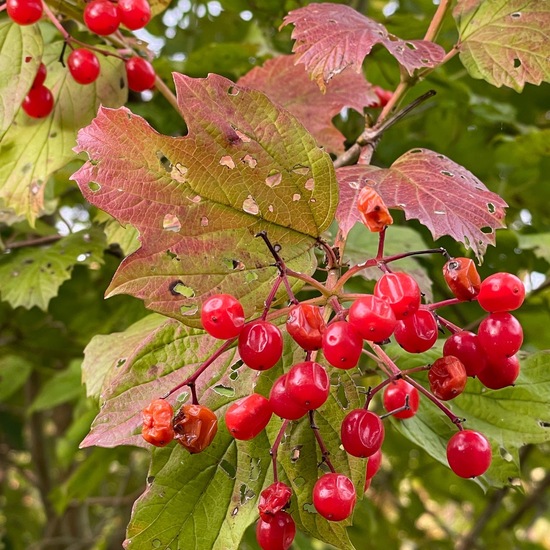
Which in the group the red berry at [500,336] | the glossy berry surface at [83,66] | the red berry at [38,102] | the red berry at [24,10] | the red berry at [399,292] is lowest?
the red berry at [500,336]

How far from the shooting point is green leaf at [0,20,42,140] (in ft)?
3.70

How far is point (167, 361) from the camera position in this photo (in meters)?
0.86

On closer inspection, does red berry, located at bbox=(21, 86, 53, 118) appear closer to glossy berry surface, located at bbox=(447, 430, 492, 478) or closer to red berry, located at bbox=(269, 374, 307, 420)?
red berry, located at bbox=(269, 374, 307, 420)

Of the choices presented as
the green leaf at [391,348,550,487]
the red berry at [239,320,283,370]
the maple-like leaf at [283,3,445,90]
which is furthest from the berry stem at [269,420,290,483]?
the maple-like leaf at [283,3,445,90]

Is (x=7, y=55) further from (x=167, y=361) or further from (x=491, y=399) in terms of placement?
(x=491, y=399)

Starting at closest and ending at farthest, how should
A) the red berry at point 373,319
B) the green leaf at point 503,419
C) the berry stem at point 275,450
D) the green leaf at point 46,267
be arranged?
the red berry at point 373,319
the berry stem at point 275,450
the green leaf at point 503,419
the green leaf at point 46,267

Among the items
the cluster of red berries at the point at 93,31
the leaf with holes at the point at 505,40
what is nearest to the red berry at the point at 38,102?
the cluster of red berries at the point at 93,31

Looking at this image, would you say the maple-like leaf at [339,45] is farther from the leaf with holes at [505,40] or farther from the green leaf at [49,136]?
the green leaf at [49,136]

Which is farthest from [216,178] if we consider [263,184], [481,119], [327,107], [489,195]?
[481,119]

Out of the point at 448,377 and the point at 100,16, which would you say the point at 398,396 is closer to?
the point at 448,377

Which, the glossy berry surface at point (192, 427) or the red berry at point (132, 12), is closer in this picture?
the glossy berry surface at point (192, 427)

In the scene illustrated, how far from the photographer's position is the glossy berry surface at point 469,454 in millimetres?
821

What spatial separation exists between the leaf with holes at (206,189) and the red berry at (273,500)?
0.20 m

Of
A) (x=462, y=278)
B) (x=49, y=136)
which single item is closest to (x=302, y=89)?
(x=49, y=136)
